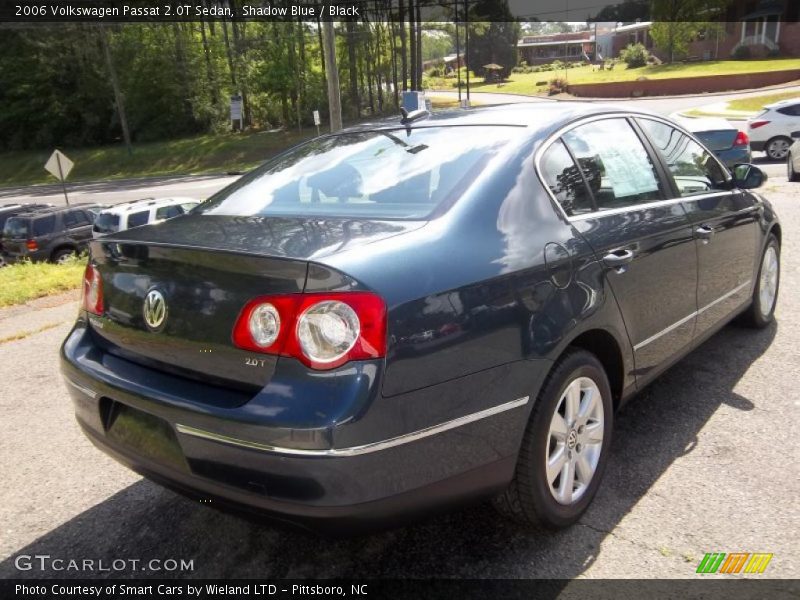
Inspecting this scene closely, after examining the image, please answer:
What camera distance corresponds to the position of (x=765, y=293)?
190 inches

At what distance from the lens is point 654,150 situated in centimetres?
357

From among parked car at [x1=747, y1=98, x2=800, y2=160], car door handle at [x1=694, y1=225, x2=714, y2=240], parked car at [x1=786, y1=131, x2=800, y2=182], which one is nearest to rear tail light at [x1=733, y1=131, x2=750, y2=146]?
parked car at [x1=786, y1=131, x2=800, y2=182]

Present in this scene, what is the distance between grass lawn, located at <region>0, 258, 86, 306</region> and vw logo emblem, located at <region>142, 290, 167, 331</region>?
7.26 metres

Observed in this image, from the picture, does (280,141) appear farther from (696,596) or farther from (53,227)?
(696,596)

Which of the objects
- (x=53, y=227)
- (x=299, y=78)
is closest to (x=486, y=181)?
(x=53, y=227)

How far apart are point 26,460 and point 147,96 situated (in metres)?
50.9

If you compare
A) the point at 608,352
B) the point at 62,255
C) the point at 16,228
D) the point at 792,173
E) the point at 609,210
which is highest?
the point at 609,210

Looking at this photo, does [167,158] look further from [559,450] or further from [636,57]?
[559,450]

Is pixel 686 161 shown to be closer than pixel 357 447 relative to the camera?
No

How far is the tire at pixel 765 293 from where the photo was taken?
15.2 feet

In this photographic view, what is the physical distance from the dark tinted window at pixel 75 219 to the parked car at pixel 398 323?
15.9 metres

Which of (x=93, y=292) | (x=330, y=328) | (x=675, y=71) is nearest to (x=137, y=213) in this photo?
(x=93, y=292)

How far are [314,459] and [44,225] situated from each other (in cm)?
1733

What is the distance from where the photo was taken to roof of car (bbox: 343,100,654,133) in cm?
303
